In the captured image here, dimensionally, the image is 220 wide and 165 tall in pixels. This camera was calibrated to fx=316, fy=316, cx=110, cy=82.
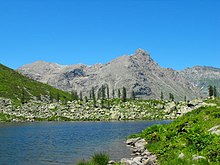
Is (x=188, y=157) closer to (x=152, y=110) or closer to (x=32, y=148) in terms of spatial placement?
(x=32, y=148)

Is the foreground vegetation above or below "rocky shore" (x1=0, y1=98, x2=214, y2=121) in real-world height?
below

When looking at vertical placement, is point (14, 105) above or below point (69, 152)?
above

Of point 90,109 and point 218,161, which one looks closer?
point 218,161

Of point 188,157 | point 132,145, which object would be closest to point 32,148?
point 132,145

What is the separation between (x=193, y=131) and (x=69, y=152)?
2254cm

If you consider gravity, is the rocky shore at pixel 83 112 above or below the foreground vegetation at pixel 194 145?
above

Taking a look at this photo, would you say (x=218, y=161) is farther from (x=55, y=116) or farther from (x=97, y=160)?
(x=55, y=116)

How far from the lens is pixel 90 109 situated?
7205 inches

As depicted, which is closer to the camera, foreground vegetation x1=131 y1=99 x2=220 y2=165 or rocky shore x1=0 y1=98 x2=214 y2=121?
foreground vegetation x1=131 y1=99 x2=220 y2=165

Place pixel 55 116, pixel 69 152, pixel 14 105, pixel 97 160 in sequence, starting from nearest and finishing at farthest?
1. pixel 97 160
2. pixel 69 152
3. pixel 55 116
4. pixel 14 105

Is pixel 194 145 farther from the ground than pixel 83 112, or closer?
closer

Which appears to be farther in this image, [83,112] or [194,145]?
[83,112]

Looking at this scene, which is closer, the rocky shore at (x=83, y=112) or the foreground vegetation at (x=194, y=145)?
the foreground vegetation at (x=194, y=145)

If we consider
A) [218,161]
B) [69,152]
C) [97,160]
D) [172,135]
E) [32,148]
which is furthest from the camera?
[32,148]
